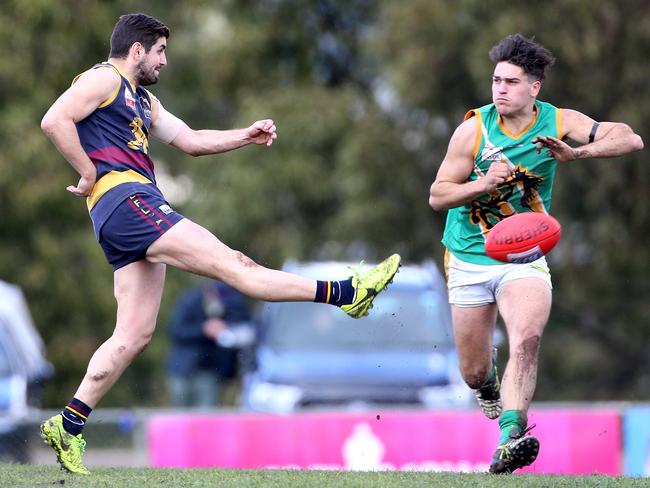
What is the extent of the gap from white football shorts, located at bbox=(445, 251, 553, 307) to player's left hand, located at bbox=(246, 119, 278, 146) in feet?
4.53

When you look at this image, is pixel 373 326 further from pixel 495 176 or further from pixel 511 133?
pixel 495 176

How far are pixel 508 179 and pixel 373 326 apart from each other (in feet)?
18.5

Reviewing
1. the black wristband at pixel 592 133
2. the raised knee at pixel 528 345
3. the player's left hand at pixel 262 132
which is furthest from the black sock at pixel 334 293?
the black wristband at pixel 592 133

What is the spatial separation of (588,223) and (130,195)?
12.5 metres

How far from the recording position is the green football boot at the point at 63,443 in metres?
7.07

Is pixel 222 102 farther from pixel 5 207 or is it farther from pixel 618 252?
pixel 618 252

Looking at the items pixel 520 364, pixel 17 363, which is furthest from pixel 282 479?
pixel 17 363

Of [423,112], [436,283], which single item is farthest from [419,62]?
[436,283]

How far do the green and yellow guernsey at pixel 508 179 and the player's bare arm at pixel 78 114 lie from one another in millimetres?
2228

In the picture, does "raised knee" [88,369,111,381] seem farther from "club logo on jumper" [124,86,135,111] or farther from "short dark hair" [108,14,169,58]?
"short dark hair" [108,14,169,58]

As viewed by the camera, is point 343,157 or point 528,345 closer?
point 528,345

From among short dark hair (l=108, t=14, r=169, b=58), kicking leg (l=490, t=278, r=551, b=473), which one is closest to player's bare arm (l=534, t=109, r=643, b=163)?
kicking leg (l=490, t=278, r=551, b=473)

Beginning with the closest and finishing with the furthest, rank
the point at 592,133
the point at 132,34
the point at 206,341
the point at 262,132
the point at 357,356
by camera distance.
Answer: the point at 132,34 → the point at 592,133 → the point at 262,132 → the point at 357,356 → the point at 206,341

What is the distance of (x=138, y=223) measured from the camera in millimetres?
6914
